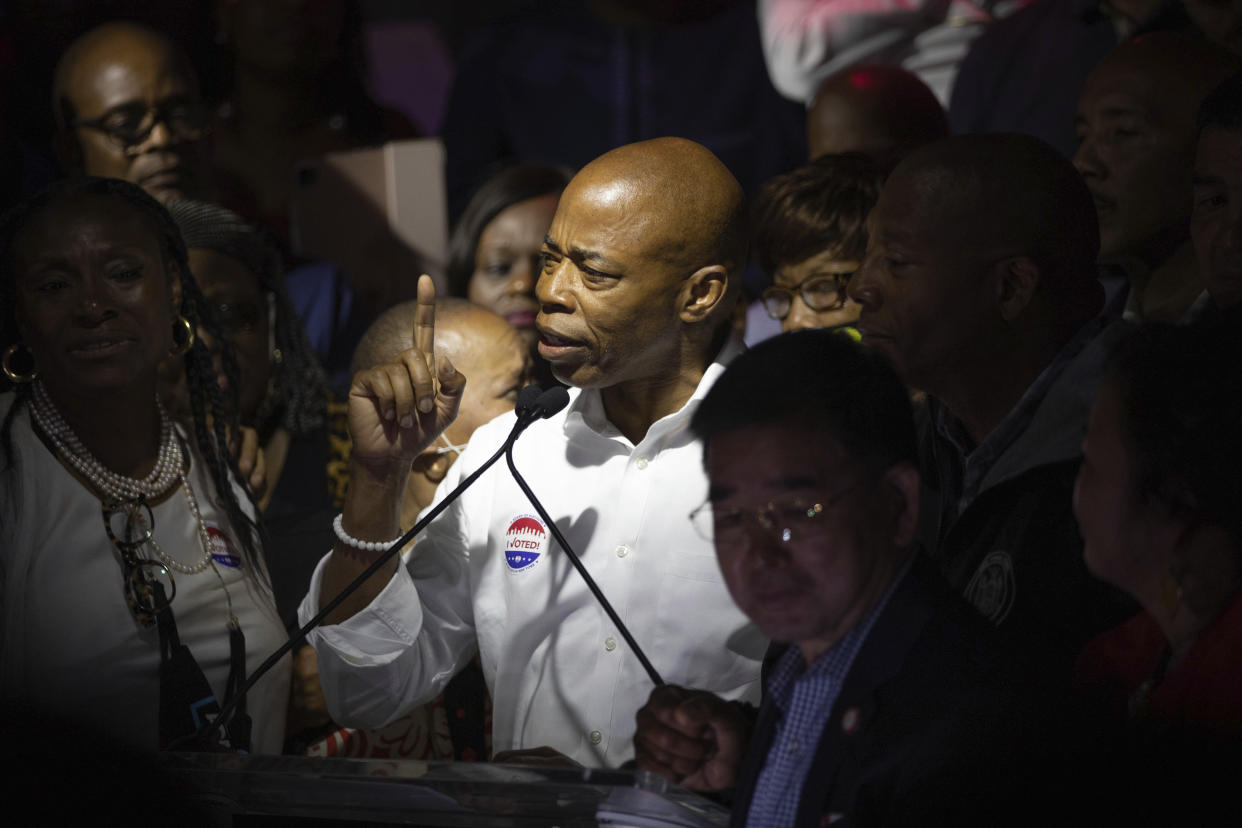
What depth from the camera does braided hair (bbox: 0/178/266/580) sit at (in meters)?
2.33

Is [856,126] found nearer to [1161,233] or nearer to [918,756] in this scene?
[1161,233]

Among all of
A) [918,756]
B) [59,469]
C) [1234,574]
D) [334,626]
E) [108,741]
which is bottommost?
[334,626]

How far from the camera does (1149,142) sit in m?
2.49

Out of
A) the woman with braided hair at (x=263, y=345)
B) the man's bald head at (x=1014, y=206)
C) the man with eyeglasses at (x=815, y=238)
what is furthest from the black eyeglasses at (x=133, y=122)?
the man's bald head at (x=1014, y=206)

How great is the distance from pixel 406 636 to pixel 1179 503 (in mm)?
1182

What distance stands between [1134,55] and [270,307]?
1936 millimetres

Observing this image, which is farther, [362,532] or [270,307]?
[270,307]

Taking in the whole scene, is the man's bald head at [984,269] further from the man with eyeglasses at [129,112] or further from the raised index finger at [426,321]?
the man with eyeglasses at [129,112]

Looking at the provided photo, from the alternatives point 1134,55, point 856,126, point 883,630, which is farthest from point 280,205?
point 883,630

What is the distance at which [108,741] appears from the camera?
0.96 metres

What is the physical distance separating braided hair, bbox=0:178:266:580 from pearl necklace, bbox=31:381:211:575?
48 millimetres

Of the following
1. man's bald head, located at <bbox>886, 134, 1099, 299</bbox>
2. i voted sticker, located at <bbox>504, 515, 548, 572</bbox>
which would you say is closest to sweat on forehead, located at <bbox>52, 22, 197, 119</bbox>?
i voted sticker, located at <bbox>504, 515, 548, 572</bbox>

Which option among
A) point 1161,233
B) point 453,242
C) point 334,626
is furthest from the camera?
point 453,242

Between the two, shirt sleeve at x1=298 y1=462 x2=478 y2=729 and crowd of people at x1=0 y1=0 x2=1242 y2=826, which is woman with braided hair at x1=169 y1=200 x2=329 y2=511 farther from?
shirt sleeve at x1=298 y1=462 x2=478 y2=729
